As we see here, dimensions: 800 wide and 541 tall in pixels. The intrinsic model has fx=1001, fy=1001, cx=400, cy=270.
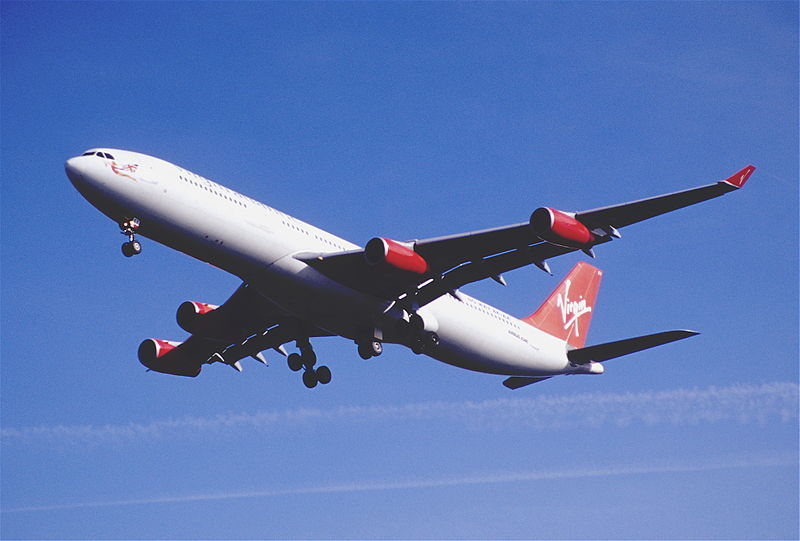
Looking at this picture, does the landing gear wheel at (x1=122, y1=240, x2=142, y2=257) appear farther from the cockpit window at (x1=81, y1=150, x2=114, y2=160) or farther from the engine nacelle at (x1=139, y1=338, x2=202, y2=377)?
the engine nacelle at (x1=139, y1=338, x2=202, y2=377)

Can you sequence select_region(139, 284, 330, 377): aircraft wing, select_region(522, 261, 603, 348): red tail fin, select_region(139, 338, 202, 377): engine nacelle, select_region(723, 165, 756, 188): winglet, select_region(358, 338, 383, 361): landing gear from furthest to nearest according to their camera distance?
1. select_region(522, 261, 603, 348): red tail fin
2. select_region(139, 338, 202, 377): engine nacelle
3. select_region(139, 284, 330, 377): aircraft wing
4. select_region(358, 338, 383, 361): landing gear
5. select_region(723, 165, 756, 188): winglet

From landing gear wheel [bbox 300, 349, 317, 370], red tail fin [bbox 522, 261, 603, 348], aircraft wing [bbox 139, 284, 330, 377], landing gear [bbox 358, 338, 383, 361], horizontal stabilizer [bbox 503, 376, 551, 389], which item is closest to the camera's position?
landing gear [bbox 358, 338, 383, 361]

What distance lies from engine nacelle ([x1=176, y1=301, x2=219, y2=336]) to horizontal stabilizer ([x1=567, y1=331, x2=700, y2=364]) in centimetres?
1621

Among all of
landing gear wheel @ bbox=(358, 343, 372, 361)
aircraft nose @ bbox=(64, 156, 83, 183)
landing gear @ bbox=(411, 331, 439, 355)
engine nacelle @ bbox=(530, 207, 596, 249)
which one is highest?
aircraft nose @ bbox=(64, 156, 83, 183)

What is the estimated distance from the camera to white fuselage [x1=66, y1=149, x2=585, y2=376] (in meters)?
32.4

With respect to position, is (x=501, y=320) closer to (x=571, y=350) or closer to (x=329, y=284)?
(x=571, y=350)

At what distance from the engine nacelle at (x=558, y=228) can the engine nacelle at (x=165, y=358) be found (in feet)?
60.1

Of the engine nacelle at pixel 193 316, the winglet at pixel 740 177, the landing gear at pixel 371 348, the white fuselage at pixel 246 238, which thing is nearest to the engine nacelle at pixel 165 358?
the engine nacelle at pixel 193 316

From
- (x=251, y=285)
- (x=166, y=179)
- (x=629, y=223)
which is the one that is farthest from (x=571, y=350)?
(x=166, y=179)

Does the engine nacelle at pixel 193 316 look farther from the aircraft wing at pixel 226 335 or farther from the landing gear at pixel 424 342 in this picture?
the landing gear at pixel 424 342

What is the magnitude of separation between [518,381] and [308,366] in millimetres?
9711

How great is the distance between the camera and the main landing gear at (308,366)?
137ft

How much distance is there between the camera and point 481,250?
35.5 meters

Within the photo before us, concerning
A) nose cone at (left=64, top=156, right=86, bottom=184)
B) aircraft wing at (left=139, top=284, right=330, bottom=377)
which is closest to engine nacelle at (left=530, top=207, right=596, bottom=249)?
aircraft wing at (left=139, top=284, right=330, bottom=377)
